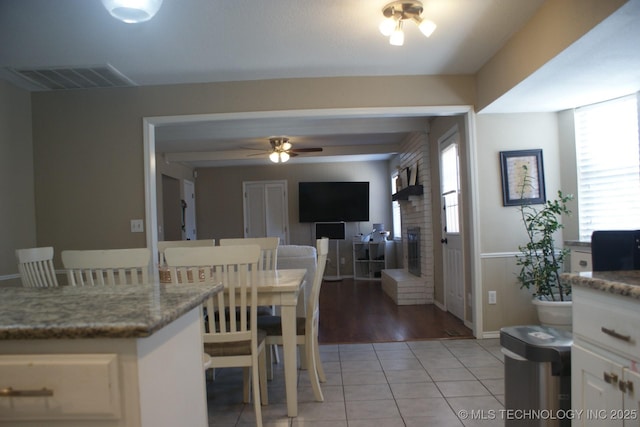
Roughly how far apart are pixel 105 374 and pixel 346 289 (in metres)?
5.91

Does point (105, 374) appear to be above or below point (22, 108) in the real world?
below

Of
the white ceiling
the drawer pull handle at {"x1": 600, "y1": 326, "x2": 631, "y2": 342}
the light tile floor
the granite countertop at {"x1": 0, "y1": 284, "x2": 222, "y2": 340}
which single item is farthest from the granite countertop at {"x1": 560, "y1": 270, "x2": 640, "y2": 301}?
the white ceiling

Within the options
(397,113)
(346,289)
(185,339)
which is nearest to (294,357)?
(185,339)

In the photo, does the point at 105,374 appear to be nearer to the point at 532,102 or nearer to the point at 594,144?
the point at 532,102

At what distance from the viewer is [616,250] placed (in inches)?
66.2

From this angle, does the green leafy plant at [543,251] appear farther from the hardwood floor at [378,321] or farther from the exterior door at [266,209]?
the exterior door at [266,209]

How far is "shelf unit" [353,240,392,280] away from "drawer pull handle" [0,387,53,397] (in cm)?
676

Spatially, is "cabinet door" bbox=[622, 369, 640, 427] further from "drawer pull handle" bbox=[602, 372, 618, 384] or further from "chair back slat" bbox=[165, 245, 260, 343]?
"chair back slat" bbox=[165, 245, 260, 343]

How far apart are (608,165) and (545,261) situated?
0.92 meters

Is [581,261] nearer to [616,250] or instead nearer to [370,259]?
[616,250]

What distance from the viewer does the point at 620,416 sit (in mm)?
1190

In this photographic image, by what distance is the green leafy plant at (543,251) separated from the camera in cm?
323

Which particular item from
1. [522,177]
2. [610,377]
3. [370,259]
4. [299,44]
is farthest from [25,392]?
[370,259]

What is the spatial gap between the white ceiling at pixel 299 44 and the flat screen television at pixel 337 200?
14.1ft
